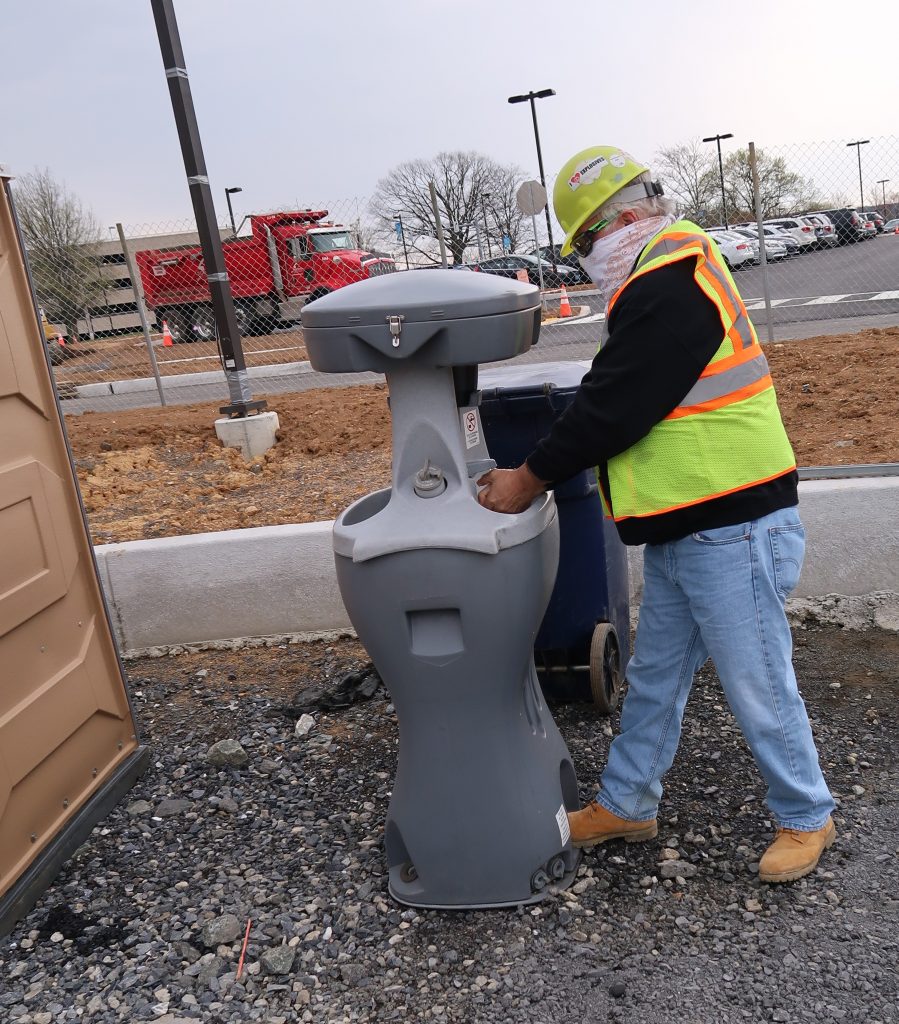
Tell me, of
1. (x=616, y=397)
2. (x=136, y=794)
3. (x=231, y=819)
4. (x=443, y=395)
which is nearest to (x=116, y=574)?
(x=136, y=794)

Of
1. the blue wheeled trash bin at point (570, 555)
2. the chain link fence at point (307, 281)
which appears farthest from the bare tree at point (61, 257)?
the blue wheeled trash bin at point (570, 555)

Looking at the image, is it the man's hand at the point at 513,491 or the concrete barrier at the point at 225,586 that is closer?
the man's hand at the point at 513,491

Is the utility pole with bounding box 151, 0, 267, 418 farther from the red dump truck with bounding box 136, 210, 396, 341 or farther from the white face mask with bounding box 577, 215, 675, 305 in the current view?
the red dump truck with bounding box 136, 210, 396, 341

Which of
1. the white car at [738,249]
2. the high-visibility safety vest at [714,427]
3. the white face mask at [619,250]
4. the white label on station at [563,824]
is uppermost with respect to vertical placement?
the white face mask at [619,250]

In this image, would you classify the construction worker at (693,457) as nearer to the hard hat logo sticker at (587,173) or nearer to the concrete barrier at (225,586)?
the hard hat logo sticker at (587,173)

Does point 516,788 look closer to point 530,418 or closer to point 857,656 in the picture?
point 530,418

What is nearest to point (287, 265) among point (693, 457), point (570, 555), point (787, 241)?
point (787, 241)

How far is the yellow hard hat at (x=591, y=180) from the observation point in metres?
2.49

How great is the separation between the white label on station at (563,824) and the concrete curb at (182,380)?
504 inches

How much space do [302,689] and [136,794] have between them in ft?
2.77

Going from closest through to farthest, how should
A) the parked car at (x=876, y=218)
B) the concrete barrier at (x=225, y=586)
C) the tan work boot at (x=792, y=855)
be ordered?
the tan work boot at (x=792, y=855)
the concrete barrier at (x=225, y=586)
the parked car at (x=876, y=218)

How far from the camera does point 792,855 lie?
2.66 metres

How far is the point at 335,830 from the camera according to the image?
3223 mm

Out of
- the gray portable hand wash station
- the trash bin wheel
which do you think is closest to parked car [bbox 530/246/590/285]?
the gray portable hand wash station
